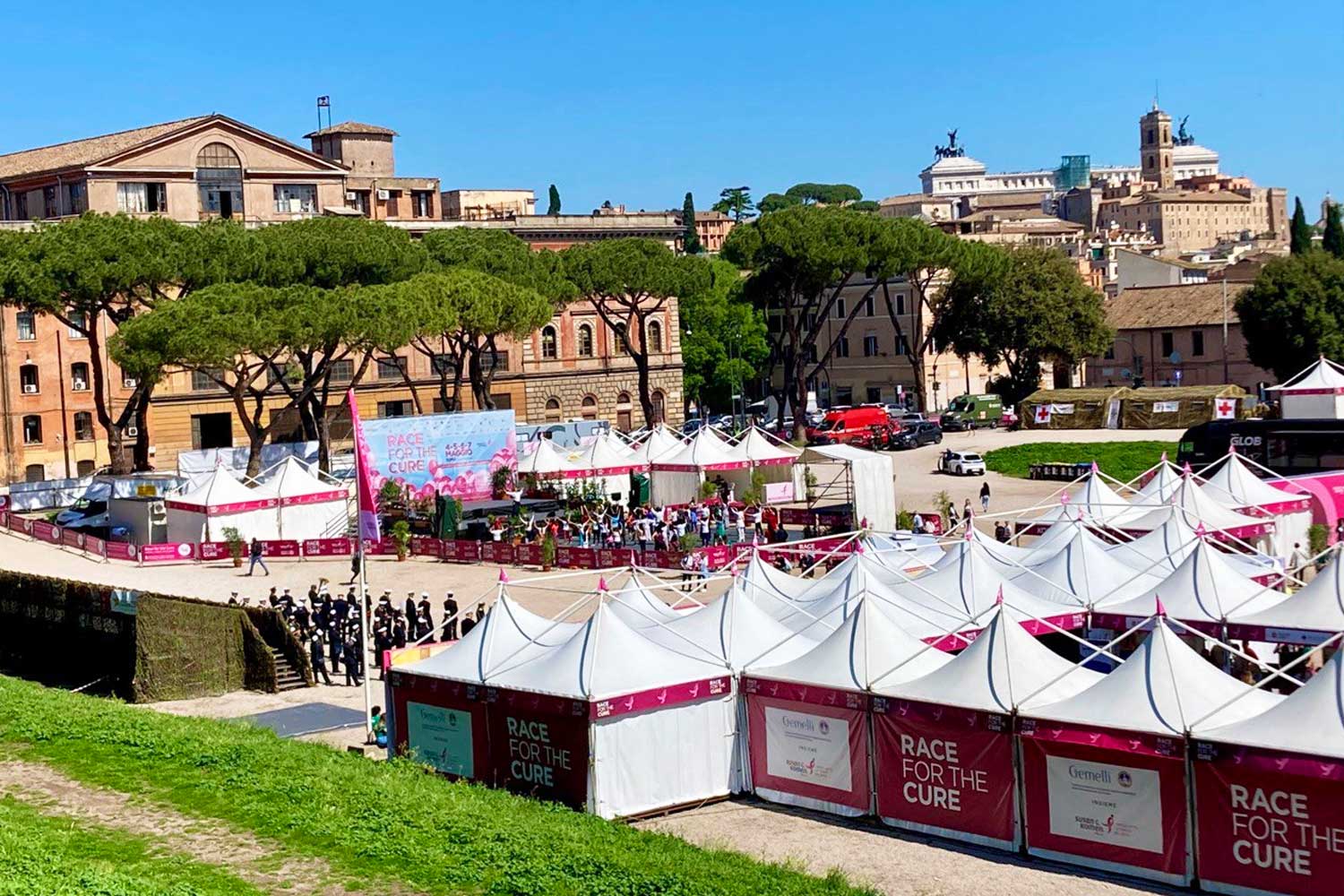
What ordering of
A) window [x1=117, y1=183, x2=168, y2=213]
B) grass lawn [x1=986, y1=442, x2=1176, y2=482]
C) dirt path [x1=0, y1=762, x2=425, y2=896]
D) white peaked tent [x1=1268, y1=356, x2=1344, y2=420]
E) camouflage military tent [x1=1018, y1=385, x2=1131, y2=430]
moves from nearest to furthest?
dirt path [x1=0, y1=762, x2=425, y2=896] < white peaked tent [x1=1268, y1=356, x2=1344, y2=420] < grass lawn [x1=986, y1=442, x2=1176, y2=482] < camouflage military tent [x1=1018, y1=385, x2=1131, y2=430] < window [x1=117, y1=183, x2=168, y2=213]

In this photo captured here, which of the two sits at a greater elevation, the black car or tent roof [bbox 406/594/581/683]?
the black car

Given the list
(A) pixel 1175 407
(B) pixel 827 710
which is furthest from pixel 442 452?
(A) pixel 1175 407

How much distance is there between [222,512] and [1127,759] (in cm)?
3100

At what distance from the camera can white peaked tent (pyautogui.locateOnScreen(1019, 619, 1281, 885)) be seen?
16438 millimetres

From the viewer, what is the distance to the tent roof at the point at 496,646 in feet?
67.8

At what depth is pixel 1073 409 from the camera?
220 feet

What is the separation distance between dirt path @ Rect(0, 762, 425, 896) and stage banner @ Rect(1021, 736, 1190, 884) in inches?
261

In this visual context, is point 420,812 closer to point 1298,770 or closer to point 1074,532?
point 1298,770

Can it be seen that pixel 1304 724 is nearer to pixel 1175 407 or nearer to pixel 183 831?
pixel 183 831

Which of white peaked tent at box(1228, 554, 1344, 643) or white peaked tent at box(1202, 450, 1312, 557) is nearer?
white peaked tent at box(1228, 554, 1344, 643)

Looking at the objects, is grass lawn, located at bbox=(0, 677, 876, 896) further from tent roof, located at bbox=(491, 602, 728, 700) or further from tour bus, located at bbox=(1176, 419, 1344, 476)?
tour bus, located at bbox=(1176, 419, 1344, 476)

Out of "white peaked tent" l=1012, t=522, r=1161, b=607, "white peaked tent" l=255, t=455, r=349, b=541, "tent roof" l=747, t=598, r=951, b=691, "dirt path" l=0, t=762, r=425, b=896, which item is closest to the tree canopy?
"white peaked tent" l=255, t=455, r=349, b=541

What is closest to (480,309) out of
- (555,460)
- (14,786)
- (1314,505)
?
(555,460)

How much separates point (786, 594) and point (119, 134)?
59762 millimetres
